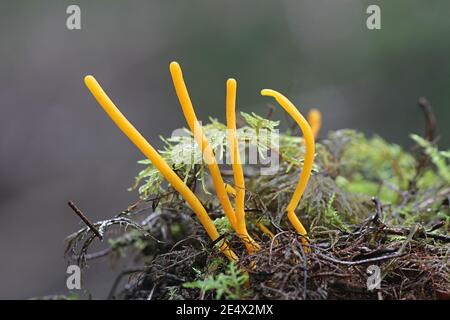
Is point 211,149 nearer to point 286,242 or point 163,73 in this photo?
point 286,242

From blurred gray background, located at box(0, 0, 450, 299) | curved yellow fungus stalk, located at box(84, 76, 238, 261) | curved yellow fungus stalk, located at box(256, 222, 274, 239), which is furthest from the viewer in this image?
blurred gray background, located at box(0, 0, 450, 299)

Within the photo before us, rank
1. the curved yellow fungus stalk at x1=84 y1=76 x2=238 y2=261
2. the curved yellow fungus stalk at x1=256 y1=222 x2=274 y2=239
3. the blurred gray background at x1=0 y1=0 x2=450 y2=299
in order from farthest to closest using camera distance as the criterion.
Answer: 1. the blurred gray background at x1=0 y1=0 x2=450 y2=299
2. the curved yellow fungus stalk at x1=256 y1=222 x2=274 y2=239
3. the curved yellow fungus stalk at x1=84 y1=76 x2=238 y2=261

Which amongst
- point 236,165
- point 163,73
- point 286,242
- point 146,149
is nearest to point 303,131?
point 236,165

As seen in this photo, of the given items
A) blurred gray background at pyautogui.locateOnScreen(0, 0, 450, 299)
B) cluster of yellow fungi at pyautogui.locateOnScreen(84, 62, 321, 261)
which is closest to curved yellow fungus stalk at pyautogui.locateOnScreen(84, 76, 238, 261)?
cluster of yellow fungi at pyautogui.locateOnScreen(84, 62, 321, 261)

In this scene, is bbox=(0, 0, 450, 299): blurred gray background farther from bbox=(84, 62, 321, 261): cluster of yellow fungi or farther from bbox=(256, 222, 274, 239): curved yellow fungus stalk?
bbox=(84, 62, 321, 261): cluster of yellow fungi

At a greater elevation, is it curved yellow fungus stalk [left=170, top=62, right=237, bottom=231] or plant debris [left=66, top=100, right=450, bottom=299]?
curved yellow fungus stalk [left=170, top=62, right=237, bottom=231]

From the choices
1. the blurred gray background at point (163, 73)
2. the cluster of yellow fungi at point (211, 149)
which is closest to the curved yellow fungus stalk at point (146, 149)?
the cluster of yellow fungi at point (211, 149)
